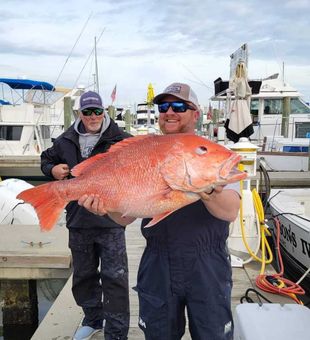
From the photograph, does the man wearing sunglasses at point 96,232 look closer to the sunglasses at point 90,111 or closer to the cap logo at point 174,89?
the sunglasses at point 90,111

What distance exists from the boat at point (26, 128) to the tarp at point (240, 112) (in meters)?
8.78

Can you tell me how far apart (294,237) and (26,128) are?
512 inches

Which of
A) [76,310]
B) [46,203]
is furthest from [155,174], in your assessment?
[76,310]

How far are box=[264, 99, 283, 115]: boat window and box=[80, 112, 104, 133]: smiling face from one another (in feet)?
47.6

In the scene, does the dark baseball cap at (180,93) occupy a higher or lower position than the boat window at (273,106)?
Answer: higher

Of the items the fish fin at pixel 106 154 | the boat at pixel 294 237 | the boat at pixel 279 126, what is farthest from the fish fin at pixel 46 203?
the boat at pixel 279 126

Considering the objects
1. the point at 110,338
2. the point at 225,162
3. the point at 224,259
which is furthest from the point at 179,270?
the point at 110,338

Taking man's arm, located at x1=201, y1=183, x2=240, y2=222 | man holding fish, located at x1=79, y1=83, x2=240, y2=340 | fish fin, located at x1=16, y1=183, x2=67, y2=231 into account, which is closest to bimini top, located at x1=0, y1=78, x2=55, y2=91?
fish fin, located at x1=16, y1=183, x2=67, y2=231

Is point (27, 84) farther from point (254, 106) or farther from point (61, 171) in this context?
point (61, 171)

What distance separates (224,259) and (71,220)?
1.47 meters

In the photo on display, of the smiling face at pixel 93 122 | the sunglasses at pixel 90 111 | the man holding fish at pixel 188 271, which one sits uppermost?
the sunglasses at pixel 90 111

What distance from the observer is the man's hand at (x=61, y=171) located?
294cm

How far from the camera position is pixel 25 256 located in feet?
16.0

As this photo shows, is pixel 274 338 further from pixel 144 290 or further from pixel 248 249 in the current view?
pixel 248 249
